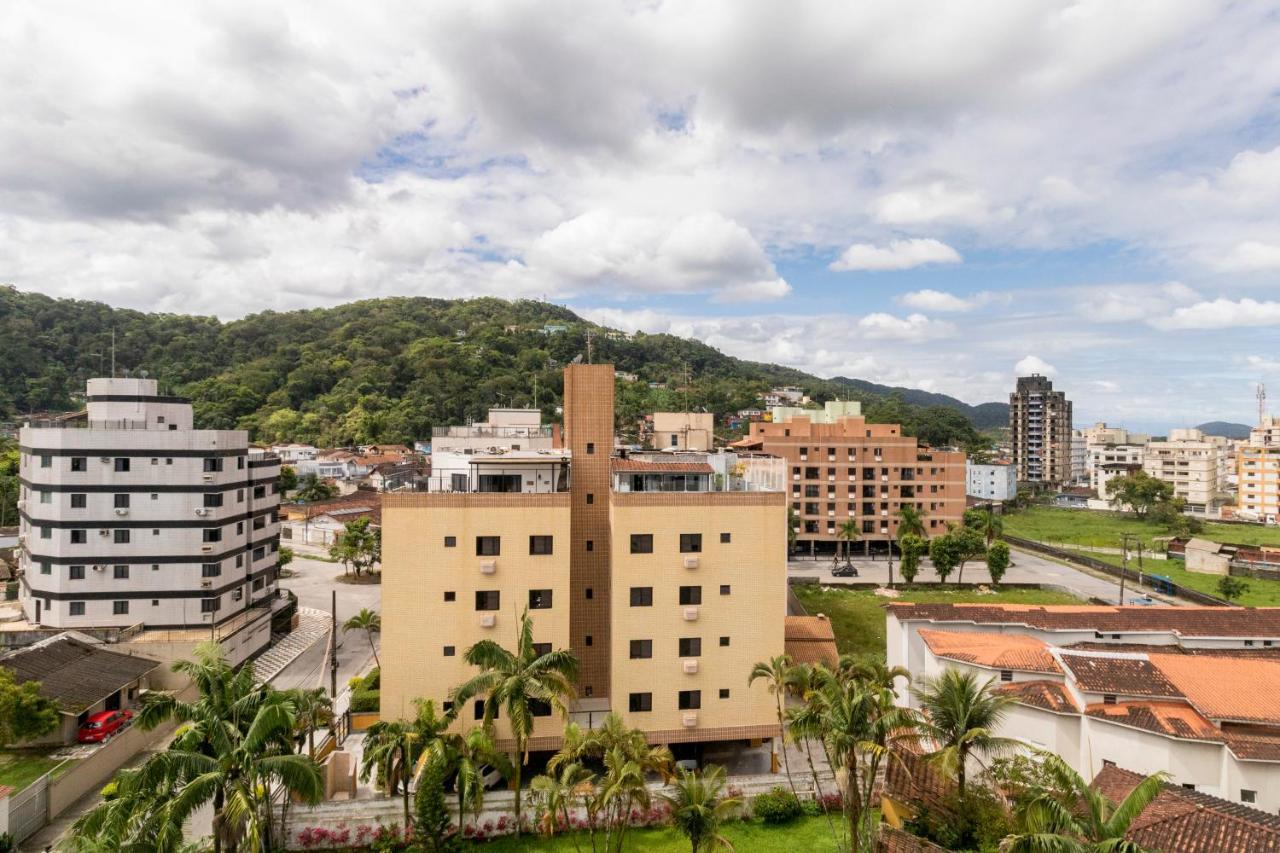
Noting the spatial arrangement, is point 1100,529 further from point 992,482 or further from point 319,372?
point 319,372

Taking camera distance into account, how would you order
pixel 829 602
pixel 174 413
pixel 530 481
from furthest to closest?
pixel 829 602 < pixel 174 413 < pixel 530 481

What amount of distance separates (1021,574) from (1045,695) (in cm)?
4321

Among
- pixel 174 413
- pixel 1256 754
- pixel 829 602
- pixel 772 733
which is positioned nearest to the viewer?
pixel 1256 754

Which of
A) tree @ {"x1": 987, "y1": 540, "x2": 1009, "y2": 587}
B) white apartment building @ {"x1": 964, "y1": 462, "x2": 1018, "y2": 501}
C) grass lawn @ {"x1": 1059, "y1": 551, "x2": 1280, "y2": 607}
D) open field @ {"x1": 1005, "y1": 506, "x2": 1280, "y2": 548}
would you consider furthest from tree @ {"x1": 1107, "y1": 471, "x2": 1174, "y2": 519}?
tree @ {"x1": 987, "y1": 540, "x2": 1009, "y2": 587}

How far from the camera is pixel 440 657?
24.8 metres

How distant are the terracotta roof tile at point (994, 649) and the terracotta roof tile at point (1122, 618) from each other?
4.75ft

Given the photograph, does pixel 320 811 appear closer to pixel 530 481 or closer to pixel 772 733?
pixel 530 481

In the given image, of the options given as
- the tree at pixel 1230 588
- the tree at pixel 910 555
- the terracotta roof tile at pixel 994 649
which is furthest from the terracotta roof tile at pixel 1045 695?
the tree at pixel 1230 588

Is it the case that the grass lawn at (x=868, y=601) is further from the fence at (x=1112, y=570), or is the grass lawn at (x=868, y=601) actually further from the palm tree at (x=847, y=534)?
the palm tree at (x=847, y=534)

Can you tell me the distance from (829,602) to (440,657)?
3315 cm

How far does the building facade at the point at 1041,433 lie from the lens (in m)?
149

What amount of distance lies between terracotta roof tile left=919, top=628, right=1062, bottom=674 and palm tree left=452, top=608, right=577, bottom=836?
51.0 feet

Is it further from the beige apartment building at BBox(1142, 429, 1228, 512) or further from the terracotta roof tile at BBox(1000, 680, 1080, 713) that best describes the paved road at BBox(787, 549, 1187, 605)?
the beige apartment building at BBox(1142, 429, 1228, 512)

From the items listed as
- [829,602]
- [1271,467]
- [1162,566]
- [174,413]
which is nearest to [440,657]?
[174,413]
